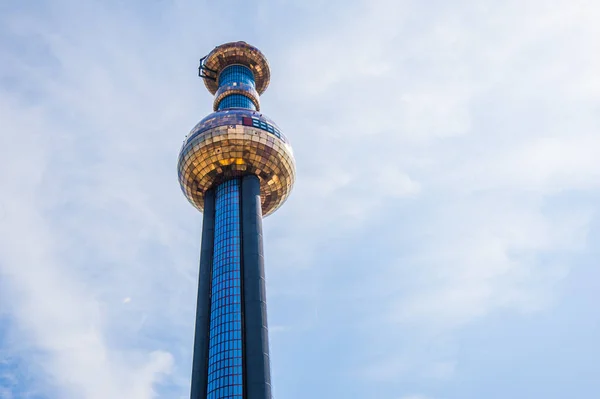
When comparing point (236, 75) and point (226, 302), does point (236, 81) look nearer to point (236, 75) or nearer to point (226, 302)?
point (236, 75)

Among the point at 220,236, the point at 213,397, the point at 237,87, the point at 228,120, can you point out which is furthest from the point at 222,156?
the point at 213,397

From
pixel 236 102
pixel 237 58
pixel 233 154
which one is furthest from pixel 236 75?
pixel 233 154

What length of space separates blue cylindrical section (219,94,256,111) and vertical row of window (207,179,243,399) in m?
18.6

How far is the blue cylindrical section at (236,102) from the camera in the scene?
10006 centimetres

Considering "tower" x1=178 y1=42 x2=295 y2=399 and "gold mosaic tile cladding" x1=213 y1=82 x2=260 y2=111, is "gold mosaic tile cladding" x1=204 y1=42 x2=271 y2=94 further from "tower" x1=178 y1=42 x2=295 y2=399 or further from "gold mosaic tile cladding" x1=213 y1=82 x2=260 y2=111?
"gold mosaic tile cladding" x1=213 y1=82 x2=260 y2=111

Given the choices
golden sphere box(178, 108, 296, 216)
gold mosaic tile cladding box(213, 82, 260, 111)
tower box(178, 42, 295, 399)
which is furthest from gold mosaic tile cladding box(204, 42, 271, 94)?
golden sphere box(178, 108, 296, 216)

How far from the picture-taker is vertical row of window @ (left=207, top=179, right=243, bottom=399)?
66688 millimetres

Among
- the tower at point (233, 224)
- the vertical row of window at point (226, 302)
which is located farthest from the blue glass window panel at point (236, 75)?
the vertical row of window at point (226, 302)

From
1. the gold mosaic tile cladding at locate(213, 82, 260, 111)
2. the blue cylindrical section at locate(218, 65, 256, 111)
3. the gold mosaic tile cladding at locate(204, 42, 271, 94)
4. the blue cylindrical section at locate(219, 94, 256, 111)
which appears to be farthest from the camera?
the gold mosaic tile cladding at locate(204, 42, 271, 94)

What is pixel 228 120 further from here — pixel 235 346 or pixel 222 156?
pixel 235 346

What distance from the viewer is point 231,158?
86.7m

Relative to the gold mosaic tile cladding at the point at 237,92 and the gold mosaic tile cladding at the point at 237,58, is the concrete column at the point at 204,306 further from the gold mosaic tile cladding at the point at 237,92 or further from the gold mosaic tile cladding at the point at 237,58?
the gold mosaic tile cladding at the point at 237,58

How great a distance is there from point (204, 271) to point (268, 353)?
16.6 m

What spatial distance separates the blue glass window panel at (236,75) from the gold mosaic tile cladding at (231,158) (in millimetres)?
21168
